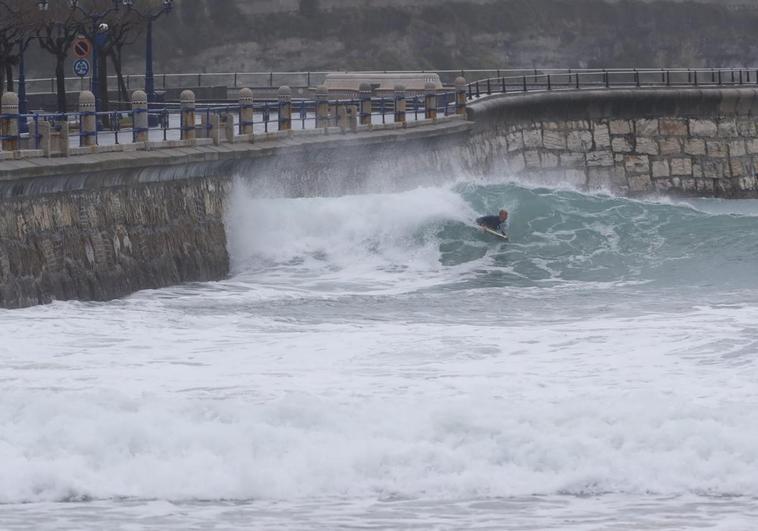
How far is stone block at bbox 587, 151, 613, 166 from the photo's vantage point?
5091 centimetres

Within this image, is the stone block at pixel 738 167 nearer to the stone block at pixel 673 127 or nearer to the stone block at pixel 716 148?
the stone block at pixel 716 148

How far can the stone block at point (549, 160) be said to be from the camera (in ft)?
161

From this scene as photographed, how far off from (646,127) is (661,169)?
1270 millimetres

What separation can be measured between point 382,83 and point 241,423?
110ft

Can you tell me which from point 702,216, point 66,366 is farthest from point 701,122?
point 66,366

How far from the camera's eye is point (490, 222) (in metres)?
36.4

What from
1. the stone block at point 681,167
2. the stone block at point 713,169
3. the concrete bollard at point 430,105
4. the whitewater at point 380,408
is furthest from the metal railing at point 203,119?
the stone block at point 713,169

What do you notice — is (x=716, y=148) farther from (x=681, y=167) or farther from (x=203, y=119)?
(x=203, y=119)

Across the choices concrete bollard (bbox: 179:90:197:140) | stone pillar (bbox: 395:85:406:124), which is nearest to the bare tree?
stone pillar (bbox: 395:85:406:124)

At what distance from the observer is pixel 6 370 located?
20531 millimetres

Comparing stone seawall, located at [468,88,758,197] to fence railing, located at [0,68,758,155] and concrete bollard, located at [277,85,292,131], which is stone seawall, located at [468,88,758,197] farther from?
concrete bollard, located at [277,85,292,131]

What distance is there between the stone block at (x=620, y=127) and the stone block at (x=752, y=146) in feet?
13.9

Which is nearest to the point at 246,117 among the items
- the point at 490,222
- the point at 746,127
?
the point at 490,222

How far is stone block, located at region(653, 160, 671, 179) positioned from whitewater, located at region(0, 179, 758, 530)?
21.6 metres
